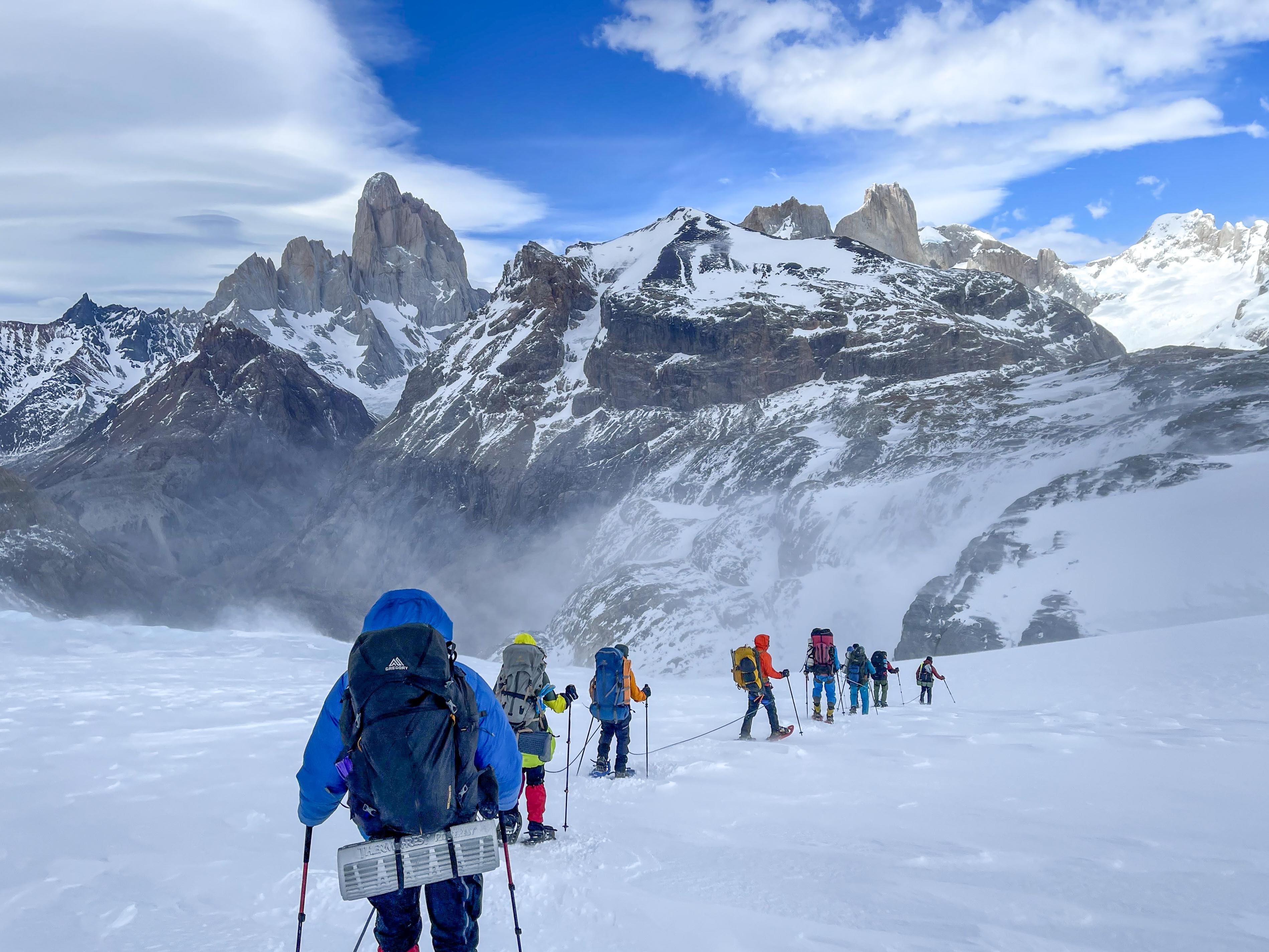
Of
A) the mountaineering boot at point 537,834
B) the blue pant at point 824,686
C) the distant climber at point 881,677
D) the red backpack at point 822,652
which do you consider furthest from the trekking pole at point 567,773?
the distant climber at point 881,677

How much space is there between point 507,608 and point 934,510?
6052 centimetres

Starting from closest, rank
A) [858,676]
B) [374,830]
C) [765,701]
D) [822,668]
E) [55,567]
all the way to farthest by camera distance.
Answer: [374,830], [765,701], [822,668], [858,676], [55,567]

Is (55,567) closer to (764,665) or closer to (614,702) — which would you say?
(764,665)

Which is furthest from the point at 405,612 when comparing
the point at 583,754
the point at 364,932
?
the point at 583,754

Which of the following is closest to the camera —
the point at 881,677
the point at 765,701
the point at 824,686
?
the point at 765,701

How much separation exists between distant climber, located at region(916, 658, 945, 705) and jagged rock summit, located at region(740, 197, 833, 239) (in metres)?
186

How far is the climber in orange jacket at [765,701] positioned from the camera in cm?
1327

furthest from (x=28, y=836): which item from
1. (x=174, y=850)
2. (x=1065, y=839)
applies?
(x=1065, y=839)

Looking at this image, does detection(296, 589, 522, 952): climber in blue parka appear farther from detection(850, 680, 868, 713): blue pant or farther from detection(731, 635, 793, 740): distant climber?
detection(850, 680, 868, 713): blue pant

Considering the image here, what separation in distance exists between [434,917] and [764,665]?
9.58 meters

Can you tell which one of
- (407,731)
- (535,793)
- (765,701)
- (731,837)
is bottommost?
(731,837)

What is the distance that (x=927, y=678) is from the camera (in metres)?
20.0

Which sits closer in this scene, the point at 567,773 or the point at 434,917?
the point at 434,917

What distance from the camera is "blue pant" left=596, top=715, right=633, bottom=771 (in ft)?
34.7
